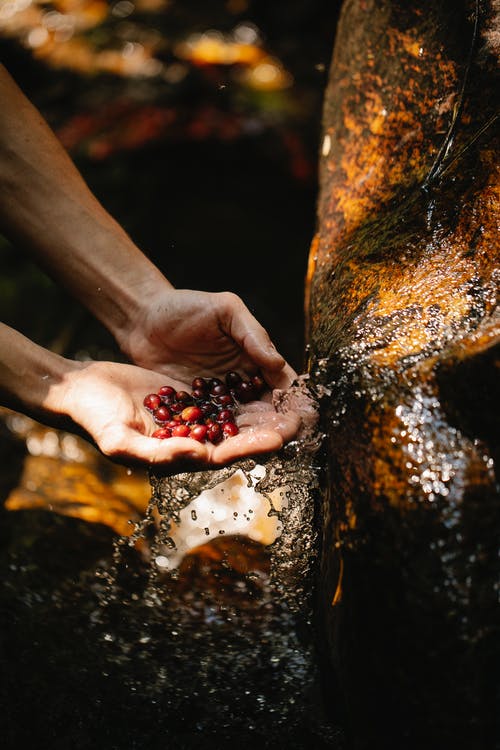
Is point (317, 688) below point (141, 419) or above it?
below

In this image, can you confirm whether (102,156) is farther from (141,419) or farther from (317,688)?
(317,688)

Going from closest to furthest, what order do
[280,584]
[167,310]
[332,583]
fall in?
[332,583], [167,310], [280,584]

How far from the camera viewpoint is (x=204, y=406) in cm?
250

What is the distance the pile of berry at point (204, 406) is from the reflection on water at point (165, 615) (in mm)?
257

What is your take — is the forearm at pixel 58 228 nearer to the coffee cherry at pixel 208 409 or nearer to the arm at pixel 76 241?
the arm at pixel 76 241

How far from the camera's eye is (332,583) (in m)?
1.90

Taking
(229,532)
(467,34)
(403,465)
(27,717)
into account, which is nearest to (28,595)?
(27,717)

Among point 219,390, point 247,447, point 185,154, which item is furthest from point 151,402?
point 185,154

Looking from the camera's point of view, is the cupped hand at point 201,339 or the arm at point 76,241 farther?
the arm at point 76,241

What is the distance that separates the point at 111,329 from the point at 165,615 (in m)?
1.47

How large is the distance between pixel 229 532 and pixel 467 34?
2.76 meters

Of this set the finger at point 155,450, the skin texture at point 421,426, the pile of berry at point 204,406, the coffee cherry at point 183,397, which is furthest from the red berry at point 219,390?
the finger at point 155,450

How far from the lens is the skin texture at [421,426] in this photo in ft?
5.10

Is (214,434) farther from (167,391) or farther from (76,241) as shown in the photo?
(76,241)
